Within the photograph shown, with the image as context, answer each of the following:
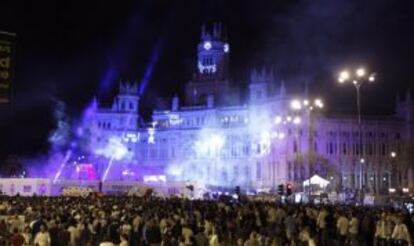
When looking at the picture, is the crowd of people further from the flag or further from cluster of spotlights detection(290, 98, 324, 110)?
cluster of spotlights detection(290, 98, 324, 110)

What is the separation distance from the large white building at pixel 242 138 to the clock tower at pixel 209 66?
20cm

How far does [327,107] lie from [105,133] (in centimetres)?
4446

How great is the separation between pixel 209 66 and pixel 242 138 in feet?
80.4

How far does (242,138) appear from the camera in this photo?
109688 mm

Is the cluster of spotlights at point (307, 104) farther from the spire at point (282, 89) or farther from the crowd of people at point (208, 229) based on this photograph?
the crowd of people at point (208, 229)

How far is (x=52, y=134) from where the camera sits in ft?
379

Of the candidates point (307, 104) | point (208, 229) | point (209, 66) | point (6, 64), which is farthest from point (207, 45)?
point (6, 64)

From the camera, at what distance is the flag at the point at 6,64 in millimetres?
18359

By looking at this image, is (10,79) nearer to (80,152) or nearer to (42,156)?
(42,156)

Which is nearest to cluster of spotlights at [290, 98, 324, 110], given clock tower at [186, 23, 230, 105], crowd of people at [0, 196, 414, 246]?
crowd of people at [0, 196, 414, 246]

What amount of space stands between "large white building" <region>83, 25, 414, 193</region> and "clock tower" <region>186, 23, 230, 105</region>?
0.20 metres

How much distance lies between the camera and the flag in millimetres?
18359

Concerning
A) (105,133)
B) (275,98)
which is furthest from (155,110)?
A: (275,98)

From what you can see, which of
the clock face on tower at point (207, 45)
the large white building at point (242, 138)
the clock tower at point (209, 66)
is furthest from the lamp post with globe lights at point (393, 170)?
the clock face on tower at point (207, 45)
